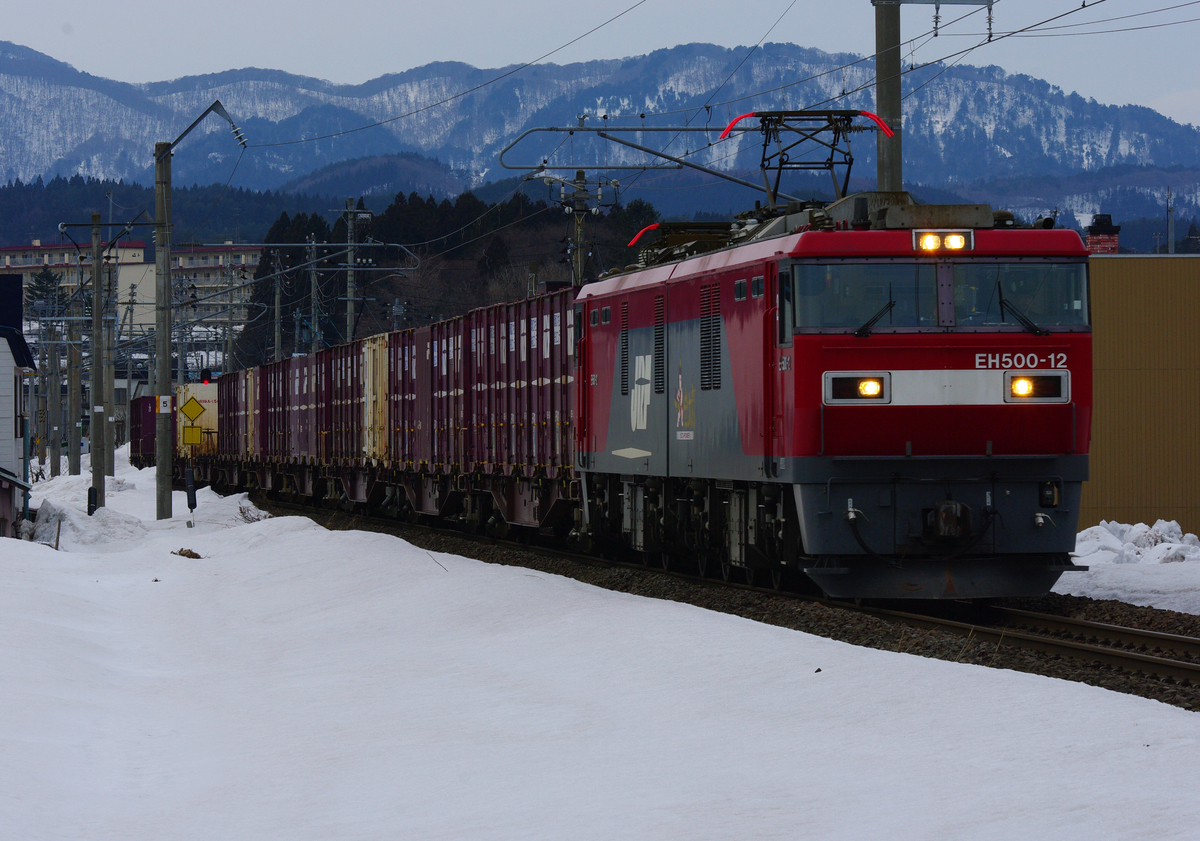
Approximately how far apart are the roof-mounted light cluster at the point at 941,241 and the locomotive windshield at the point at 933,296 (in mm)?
132

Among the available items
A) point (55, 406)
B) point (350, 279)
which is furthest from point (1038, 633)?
point (55, 406)

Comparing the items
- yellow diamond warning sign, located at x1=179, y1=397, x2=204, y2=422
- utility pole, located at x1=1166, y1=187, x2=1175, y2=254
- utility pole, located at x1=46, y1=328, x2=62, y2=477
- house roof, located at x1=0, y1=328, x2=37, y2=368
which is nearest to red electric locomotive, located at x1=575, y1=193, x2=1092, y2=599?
yellow diamond warning sign, located at x1=179, y1=397, x2=204, y2=422

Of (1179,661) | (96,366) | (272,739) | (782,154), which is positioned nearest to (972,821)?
(272,739)

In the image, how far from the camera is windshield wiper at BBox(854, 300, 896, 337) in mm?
12719

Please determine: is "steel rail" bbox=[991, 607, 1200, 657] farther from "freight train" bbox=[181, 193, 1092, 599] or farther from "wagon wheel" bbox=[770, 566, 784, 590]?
"wagon wheel" bbox=[770, 566, 784, 590]

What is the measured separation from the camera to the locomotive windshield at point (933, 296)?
12.8 m

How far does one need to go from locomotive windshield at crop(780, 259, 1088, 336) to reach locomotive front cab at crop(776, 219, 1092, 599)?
1 cm

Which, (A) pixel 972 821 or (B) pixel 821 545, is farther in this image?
(B) pixel 821 545

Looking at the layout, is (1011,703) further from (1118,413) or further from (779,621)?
(1118,413)

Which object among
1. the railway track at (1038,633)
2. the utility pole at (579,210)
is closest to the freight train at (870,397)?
the railway track at (1038,633)

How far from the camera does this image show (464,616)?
14.0m

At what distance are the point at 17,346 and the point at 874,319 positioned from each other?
31113 millimetres

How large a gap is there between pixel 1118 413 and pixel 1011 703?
64.7ft

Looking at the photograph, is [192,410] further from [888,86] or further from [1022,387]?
[1022,387]
